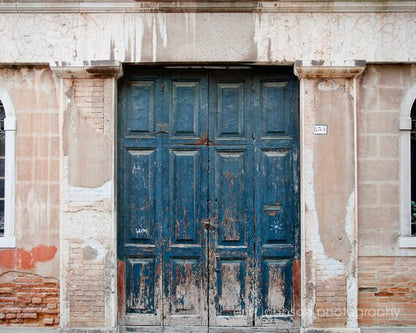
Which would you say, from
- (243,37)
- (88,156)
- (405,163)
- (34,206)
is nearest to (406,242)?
(405,163)

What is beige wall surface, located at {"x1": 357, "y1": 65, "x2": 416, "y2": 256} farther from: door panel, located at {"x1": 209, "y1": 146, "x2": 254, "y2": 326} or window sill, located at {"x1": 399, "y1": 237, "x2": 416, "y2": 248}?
door panel, located at {"x1": 209, "y1": 146, "x2": 254, "y2": 326}

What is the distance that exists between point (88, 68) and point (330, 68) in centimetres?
280

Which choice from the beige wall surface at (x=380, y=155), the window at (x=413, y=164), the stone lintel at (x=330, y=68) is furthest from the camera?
the window at (x=413, y=164)

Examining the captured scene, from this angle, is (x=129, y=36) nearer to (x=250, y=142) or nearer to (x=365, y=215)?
(x=250, y=142)

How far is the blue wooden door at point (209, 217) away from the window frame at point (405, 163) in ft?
4.05

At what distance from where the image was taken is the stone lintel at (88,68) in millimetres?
5492

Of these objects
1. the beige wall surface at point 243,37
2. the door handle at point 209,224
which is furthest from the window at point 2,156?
the door handle at point 209,224

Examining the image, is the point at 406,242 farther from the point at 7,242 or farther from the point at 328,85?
the point at 7,242

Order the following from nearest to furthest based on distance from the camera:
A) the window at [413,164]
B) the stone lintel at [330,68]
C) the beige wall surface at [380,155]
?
the stone lintel at [330,68] → the beige wall surface at [380,155] → the window at [413,164]

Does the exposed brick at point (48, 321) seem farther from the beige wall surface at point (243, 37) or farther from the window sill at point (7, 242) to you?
the beige wall surface at point (243, 37)

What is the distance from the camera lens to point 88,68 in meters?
5.50

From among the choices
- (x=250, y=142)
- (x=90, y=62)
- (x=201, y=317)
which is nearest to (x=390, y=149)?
(x=250, y=142)

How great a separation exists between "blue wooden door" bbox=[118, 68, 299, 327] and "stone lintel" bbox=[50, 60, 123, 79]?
33 cm

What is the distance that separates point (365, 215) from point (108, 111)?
326 cm
